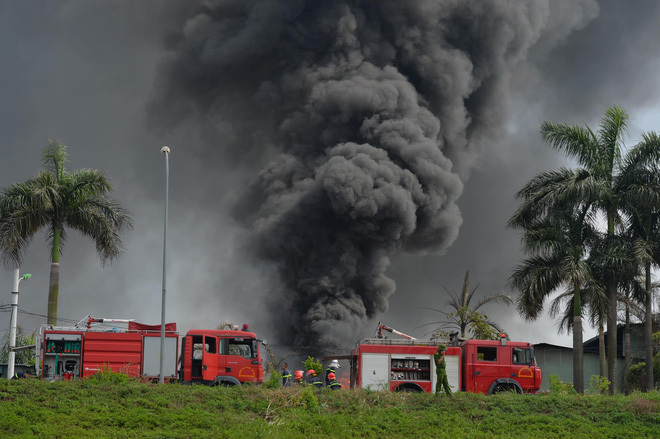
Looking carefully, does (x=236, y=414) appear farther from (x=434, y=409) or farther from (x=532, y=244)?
(x=532, y=244)

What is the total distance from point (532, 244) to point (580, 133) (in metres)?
4.93

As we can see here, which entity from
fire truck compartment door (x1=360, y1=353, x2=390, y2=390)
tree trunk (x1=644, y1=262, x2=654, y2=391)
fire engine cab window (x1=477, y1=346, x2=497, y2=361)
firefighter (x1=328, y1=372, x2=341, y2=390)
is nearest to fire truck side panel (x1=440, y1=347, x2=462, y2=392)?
fire engine cab window (x1=477, y1=346, x2=497, y2=361)

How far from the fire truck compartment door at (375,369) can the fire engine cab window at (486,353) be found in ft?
9.34

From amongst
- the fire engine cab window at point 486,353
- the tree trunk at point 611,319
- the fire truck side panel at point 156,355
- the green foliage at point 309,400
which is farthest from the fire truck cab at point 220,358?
the tree trunk at point 611,319

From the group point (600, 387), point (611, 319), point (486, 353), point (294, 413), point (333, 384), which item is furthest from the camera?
point (611, 319)

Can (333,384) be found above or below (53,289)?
below

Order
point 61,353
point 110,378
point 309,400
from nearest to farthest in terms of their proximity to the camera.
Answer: point 309,400 → point 110,378 → point 61,353

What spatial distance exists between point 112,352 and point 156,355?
136 cm

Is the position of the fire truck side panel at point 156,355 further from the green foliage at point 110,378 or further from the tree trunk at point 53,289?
the tree trunk at point 53,289

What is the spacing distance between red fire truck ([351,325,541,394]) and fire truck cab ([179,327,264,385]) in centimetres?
339

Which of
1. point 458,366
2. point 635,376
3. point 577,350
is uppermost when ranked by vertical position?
point 577,350

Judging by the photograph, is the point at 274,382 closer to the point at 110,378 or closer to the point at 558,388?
the point at 110,378

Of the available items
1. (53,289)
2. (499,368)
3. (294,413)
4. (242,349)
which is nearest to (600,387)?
(499,368)

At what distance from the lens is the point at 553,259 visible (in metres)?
28.7
